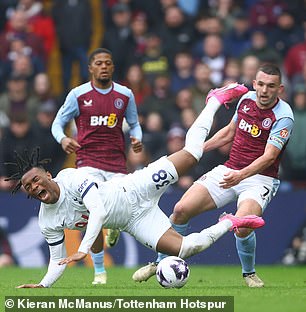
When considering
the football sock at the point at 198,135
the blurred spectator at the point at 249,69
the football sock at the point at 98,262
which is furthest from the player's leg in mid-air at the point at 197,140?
the blurred spectator at the point at 249,69

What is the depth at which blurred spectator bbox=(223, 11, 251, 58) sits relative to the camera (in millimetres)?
21016

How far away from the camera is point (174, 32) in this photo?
70.2ft

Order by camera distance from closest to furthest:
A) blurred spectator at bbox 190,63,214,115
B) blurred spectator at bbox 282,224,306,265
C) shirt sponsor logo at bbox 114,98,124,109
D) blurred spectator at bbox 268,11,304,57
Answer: shirt sponsor logo at bbox 114,98,124,109
blurred spectator at bbox 282,224,306,265
blurred spectator at bbox 190,63,214,115
blurred spectator at bbox 268,11,304,57

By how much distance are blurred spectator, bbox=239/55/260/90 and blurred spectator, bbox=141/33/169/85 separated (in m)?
1.62

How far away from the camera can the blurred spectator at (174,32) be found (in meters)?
21.2

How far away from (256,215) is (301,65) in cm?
814

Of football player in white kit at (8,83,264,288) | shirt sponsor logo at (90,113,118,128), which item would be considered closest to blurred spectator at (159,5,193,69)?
shirt sponsor logo at (90,113,118,128)

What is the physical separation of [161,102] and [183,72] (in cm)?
108

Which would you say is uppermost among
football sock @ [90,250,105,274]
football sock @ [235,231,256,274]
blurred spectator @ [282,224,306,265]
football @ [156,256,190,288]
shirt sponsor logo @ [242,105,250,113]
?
shirt sponsor logo @ [242,105,250,113]

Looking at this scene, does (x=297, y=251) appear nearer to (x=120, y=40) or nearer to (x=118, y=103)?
(x=118, y=103)

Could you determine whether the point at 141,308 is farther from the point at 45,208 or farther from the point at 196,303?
the point at 45,208

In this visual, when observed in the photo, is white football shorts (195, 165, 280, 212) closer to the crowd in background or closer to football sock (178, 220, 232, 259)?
football sock (178, 220, 232, 259)

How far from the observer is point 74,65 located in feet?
71.9

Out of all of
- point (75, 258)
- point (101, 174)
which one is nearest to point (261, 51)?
point (101, 174)
